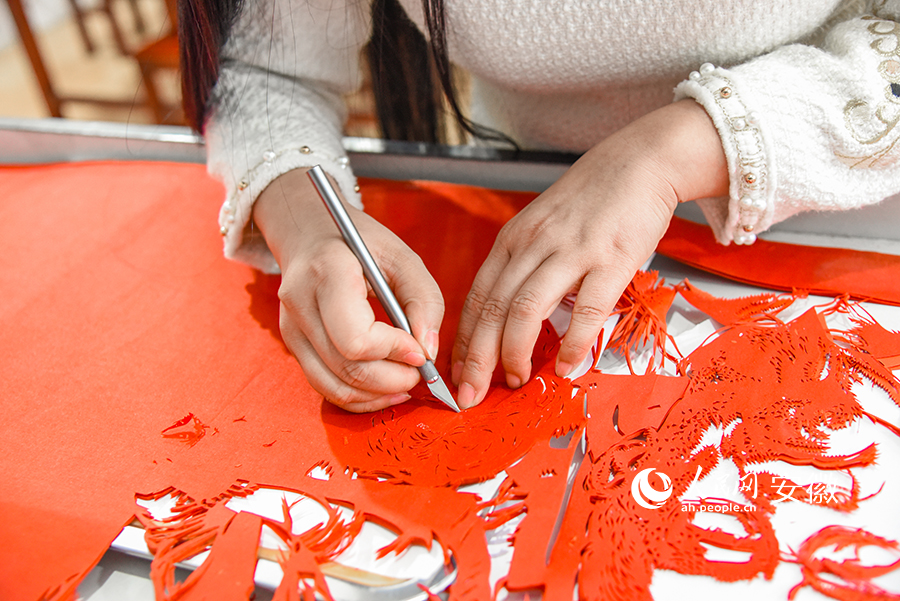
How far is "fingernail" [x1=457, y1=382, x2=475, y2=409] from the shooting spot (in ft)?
1.39

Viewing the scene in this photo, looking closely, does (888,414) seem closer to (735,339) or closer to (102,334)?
(735,339)

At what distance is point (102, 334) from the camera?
527 mm

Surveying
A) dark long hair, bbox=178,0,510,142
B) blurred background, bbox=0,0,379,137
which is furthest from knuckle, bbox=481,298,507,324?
blurred background, bbox=0,0,379,137

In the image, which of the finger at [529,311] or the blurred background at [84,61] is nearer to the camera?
the finger at [529,311]

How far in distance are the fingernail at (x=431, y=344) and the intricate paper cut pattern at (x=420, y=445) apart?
4 centimetres

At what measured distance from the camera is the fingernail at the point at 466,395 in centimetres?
42

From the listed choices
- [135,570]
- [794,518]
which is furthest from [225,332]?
[794,518]

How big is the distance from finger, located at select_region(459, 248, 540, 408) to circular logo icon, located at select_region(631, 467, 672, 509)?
0.12 metres

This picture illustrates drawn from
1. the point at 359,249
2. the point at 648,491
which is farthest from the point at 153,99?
the point at 648,491

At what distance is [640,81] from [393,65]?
0.93ft

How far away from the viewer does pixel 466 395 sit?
16.7 inches

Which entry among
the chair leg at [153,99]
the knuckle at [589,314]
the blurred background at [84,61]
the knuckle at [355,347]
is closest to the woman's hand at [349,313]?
the knuckle at [355,347]

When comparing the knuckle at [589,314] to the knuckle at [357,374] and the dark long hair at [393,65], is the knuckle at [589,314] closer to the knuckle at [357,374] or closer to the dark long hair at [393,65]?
the knuckle at [357,374]

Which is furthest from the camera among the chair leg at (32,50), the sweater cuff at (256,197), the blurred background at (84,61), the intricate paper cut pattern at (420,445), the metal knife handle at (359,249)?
the blurred background at (84,61)
